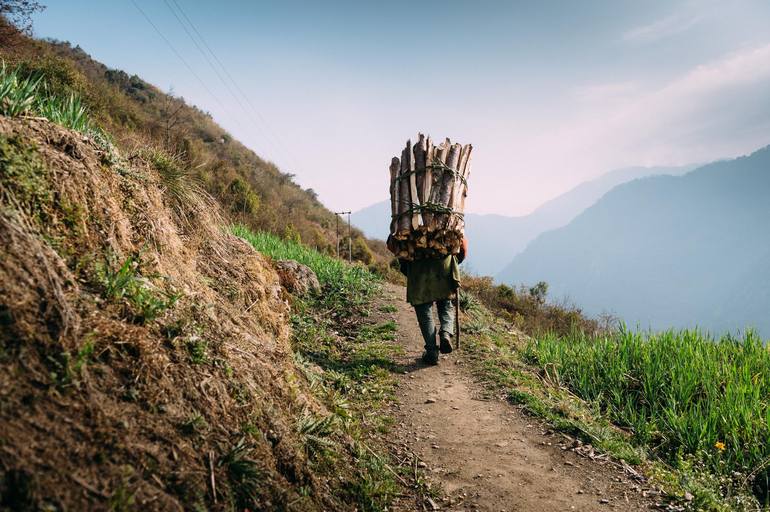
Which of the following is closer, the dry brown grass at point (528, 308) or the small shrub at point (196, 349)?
the small shrub at point (196, 349)

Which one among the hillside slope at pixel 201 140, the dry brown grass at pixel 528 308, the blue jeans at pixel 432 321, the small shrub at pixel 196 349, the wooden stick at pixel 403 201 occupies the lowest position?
the dry brown grass at pixel 528 308

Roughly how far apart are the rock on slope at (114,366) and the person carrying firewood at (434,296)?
2.65 metres

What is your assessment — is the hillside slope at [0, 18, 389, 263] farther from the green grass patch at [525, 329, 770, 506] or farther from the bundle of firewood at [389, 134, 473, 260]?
the green grass patch at [525, 329, 770, 506]

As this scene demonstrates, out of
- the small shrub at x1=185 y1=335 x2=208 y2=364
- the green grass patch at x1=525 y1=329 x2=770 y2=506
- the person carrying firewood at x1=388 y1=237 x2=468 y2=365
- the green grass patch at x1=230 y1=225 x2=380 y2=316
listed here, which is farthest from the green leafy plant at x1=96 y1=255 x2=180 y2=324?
the green grass patch at x1=230 y1=225 x2=380 y2=316

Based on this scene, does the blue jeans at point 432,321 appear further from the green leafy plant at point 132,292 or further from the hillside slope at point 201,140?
the hillside slope at point 201,140

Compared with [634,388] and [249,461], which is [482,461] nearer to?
[249,461]

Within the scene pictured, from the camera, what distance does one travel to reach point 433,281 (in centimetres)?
585

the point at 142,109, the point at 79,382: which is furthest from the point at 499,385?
the point at 142,109

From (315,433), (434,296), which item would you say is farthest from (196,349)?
(434,296)

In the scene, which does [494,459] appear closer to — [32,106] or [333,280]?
[32,106]

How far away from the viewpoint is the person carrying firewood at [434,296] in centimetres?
579

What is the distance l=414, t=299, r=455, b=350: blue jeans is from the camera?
5777mm

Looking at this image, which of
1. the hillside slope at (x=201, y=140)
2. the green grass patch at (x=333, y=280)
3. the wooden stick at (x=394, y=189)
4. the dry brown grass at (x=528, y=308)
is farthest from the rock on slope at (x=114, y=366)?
the dry brown grass at (x=528, y=308)

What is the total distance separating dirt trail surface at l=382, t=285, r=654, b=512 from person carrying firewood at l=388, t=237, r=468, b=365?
2.20 feet
